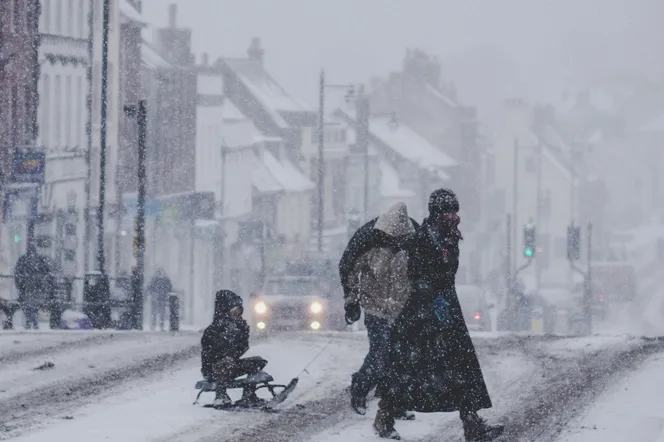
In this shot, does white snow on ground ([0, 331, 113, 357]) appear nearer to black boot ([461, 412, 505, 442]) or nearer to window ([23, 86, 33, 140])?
black boot ([461, 412, 505, 442])

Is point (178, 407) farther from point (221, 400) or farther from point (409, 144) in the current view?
point (409, 144)

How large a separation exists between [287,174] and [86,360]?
55.7 meters

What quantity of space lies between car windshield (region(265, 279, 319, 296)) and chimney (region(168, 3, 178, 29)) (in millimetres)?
36007

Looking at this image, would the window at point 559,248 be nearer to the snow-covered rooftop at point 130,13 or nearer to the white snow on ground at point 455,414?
the snow-covered rooftop at point 130,13

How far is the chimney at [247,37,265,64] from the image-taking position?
257ft

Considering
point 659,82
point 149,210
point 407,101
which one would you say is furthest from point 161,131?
point 659,82

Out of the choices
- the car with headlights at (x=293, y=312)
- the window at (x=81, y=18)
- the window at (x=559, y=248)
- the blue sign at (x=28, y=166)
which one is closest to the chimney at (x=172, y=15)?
the window at (x=81, y=18)

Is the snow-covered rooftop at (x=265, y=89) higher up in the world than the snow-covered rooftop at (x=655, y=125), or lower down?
lower down

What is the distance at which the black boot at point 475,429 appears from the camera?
33.5ft

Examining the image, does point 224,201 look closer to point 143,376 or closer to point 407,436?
point 143,376

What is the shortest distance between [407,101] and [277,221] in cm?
2646

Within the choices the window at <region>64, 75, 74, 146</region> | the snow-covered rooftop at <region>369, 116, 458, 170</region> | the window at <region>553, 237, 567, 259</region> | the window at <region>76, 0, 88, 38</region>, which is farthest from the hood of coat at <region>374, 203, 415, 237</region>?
the window at <region>553, 237, 567, 259</region>

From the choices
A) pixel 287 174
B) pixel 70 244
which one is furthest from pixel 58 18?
pixel 287 174

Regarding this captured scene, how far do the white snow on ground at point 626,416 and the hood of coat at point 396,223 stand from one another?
1833 millimetres
